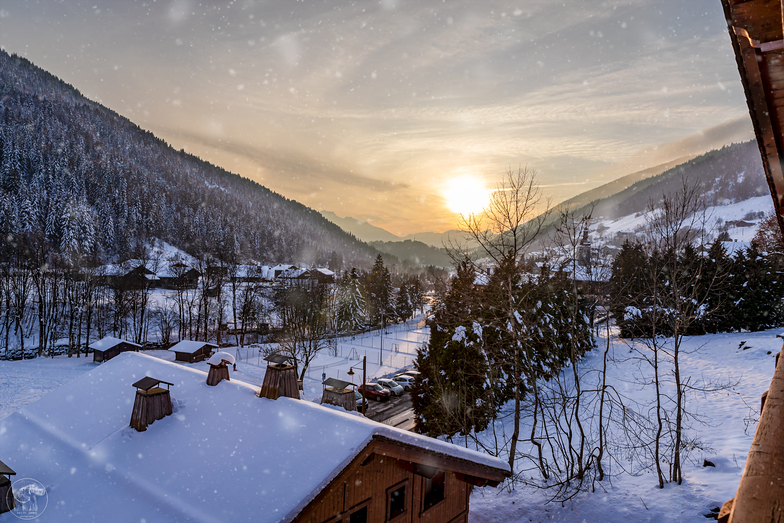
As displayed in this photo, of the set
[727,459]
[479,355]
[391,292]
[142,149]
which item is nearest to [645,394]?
[727,459]

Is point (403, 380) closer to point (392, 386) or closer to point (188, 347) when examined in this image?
point (392, 386)

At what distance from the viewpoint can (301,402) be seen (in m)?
9.19

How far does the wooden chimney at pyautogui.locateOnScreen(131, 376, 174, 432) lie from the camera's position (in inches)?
383

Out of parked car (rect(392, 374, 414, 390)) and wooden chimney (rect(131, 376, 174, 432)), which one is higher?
wooden chimney (rect(131, 376, 174, 432))

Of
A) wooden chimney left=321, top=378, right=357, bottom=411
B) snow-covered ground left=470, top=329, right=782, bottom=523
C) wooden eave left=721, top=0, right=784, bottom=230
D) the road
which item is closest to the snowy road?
wooden chimney left=321, top=378, right=357, bottom=411

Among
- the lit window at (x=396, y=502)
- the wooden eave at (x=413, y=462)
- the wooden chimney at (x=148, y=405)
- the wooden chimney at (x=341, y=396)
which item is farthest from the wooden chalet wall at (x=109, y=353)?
the wooden eave at (x=413, y=462)

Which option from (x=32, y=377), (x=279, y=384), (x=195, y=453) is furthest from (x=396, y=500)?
(x=32, y=377)

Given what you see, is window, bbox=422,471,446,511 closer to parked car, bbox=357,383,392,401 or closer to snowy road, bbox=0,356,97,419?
parked car, bbox=357,383,392,401

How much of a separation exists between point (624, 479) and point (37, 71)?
214748mm

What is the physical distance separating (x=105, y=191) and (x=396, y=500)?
4661 inches

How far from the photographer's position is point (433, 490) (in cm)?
1044

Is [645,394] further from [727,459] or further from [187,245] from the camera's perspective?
[187,245]

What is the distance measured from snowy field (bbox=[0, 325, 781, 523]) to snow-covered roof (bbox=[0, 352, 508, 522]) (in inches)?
200

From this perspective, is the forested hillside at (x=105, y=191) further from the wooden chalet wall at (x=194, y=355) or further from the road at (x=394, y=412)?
the road at (x=394, y=412)
